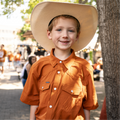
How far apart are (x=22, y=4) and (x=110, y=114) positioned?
912cm

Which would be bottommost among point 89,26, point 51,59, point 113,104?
point 113,104

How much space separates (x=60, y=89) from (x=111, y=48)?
1.00 metres

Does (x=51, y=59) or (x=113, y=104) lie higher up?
(x=51, y=59)

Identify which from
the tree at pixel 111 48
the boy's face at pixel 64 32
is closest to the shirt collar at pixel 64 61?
the boy's face at pixel 64 32

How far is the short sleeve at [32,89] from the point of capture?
1.81 meters

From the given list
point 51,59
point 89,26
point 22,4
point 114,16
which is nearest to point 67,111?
point 51,59

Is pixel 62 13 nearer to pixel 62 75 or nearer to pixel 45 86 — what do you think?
pixel 62 75

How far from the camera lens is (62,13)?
177cm

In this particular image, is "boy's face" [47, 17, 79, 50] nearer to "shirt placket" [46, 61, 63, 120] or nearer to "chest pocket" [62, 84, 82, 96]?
"shirt placket" [46, 61, 63, 120]

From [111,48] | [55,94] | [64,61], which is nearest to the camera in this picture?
[55,94]

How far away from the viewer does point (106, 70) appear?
94.7 inches

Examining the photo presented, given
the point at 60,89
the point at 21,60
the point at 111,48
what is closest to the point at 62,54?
the point at 60,89

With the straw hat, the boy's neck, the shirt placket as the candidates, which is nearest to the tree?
the straw hat

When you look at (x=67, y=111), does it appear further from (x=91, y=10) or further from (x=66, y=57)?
(x=91, y=10)
